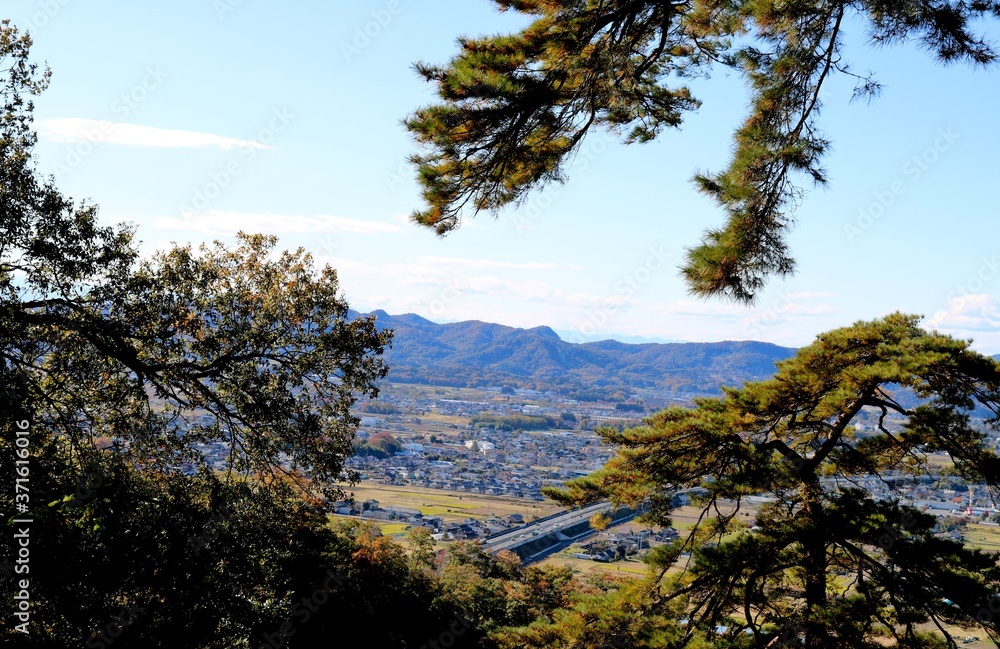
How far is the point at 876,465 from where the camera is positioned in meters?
5.75

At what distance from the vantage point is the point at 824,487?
18.9 feet

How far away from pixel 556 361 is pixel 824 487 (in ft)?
391

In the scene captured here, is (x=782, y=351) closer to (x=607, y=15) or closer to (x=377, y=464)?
(x=377, y=464)

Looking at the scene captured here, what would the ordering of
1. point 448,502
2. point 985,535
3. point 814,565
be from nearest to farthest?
point 814,565 < point 985,535 < point 448,502

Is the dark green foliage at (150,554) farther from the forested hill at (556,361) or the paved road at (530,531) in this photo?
the forested hill at (556,361)

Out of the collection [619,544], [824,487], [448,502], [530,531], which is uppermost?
[824,487]

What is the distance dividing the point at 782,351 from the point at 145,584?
360 feet

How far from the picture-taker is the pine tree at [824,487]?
4832 mm

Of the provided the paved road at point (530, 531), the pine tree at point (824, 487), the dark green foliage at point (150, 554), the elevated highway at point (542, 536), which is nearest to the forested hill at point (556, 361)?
the paved road at point (530, 531)

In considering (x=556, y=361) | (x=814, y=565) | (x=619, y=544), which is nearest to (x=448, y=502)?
(x=619, y=544)

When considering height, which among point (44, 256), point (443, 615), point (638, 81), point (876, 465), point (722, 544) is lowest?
point (443, 615)

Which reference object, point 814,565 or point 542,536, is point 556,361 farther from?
point 814,565

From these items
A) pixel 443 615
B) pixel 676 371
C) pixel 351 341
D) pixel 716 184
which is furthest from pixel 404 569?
pixel 676 371

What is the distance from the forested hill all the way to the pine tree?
81.9 meters
